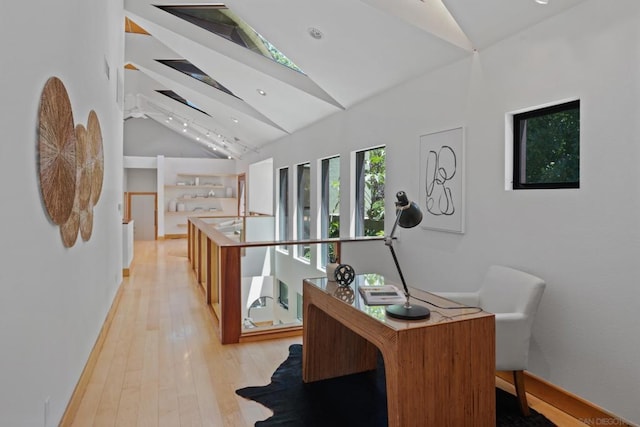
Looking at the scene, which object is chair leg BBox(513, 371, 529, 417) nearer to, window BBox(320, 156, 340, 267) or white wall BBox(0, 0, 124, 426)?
white wall BBox(0, 0, 124, 426)

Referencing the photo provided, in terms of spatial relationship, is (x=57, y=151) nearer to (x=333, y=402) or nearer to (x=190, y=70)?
(x=333, y=402)

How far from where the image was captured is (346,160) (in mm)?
5805

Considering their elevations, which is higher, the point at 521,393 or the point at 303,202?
the point at 303,202

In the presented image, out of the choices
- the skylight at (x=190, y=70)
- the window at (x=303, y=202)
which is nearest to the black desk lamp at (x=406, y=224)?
the window at (x=303, y=202)

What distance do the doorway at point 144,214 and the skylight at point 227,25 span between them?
9955 millimetres

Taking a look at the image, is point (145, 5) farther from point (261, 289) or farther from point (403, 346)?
point (403, 346)

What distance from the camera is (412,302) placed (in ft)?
7.86

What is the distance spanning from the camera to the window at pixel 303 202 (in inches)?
307

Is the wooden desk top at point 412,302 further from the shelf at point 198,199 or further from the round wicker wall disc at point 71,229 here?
the shelf at point 198,199

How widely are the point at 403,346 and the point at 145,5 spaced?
5392mm

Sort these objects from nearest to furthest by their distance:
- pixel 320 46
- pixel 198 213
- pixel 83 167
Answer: pixel 83 167 → pixel 320 46 → pixel 198 213

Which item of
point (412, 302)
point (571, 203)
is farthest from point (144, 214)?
point (571, 203)

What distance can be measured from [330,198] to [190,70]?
3.71m

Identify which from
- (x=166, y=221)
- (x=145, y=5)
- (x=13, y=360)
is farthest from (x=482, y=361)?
(x=166, y=221)
